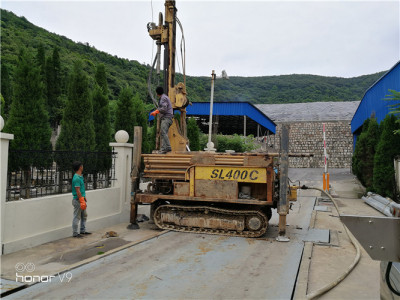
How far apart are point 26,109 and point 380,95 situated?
617 inches

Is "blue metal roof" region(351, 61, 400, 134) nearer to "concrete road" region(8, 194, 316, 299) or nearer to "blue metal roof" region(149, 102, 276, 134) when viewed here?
"blue metal roof" region(149, 102, 276, 134)

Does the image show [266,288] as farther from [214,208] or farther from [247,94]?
[247,94]

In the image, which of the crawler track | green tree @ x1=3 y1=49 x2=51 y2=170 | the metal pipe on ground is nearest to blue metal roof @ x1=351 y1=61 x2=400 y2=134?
the metal pipe on ground

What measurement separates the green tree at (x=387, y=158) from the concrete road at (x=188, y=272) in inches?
318

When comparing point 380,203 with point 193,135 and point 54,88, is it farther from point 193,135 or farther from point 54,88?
point 54,88

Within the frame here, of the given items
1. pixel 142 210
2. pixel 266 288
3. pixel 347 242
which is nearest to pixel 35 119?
pixel 142 210

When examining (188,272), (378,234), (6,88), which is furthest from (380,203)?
(6,88)

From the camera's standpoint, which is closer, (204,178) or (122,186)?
(204,178)

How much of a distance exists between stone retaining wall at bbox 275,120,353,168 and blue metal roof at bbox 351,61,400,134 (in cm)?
1551

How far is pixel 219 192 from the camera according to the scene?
7195 millimetres

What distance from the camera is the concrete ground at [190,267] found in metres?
4.09

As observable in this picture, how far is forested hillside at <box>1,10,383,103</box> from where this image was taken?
42688mm

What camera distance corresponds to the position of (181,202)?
787cm

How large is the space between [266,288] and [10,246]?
4.34 meters
